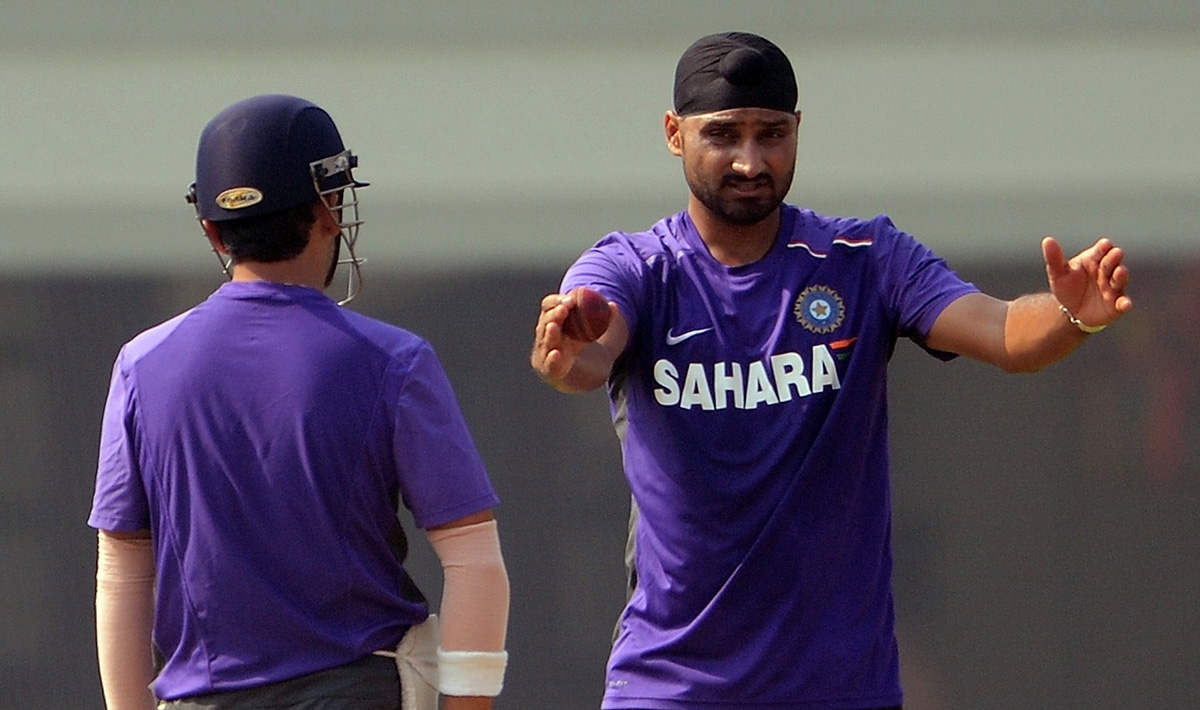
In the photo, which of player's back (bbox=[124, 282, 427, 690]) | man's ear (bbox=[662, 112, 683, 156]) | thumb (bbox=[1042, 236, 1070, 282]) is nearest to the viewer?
player's back (bbox=[124, 282, 427, 690])

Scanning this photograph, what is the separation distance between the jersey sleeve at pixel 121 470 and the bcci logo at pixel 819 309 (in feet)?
3.58

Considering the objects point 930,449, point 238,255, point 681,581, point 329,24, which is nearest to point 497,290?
point 329,24

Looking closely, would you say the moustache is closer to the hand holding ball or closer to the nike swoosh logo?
the nike swoosh logo

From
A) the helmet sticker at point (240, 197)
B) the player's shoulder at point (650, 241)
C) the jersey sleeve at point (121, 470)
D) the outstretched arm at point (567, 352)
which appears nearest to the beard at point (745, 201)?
the player's shoulder at point (650, 241)

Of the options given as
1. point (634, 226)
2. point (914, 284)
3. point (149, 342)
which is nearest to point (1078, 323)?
point (914, 284)

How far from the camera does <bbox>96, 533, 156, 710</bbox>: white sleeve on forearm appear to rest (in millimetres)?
2432

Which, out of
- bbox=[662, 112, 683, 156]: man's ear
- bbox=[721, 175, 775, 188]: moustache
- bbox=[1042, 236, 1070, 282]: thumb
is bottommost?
bbox=[1042, 236, 1070, 282]: thumb

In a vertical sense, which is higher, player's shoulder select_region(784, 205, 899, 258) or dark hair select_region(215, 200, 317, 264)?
dark hair select_region(215, 200, 317, 264)

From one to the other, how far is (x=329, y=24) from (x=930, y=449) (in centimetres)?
204

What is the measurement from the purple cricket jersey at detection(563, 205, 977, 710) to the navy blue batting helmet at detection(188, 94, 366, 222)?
25.9 inches

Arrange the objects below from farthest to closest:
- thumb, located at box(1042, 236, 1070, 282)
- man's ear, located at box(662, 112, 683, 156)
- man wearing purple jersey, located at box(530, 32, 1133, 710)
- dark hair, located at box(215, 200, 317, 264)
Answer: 1. man's ear, located at box(662, 112, 683, 156)
2. man wearing purple jersey, located at box(530, 32, 1133, 710)
3. thumb, located at box(1042, 236, 1070, 282)
4. dark hair, located at box(215, 200, 317, 264)

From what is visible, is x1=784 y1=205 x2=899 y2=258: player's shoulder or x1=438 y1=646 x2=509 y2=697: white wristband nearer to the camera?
x1=438 y1=646 x2=509 y2=697: white wristband

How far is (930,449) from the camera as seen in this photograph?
4.97 meters

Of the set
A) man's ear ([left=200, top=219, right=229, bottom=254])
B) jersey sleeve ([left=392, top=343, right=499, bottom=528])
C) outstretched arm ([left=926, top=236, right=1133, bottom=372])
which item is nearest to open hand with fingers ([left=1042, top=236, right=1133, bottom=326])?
outstretched arm ([left=926, top=236, right=1133, bottom=372])
